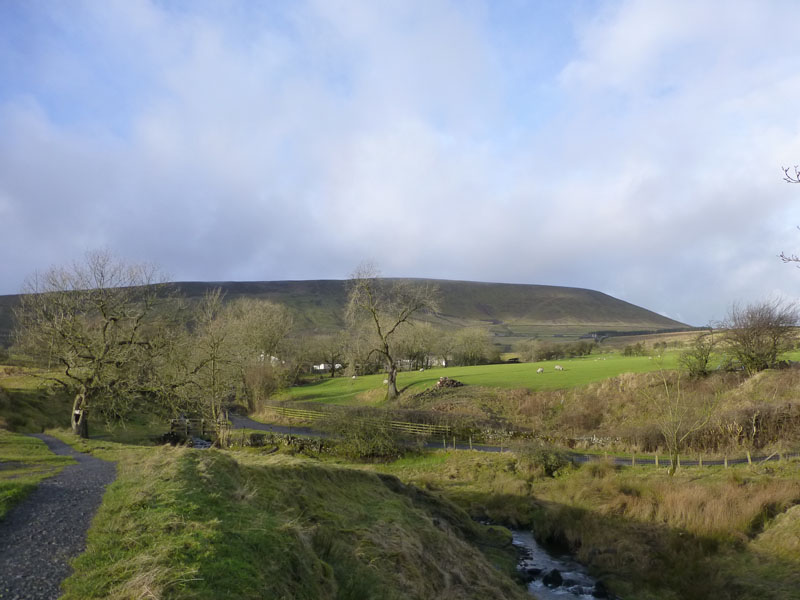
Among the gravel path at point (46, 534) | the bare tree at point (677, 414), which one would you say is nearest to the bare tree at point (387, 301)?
the bare tree at point (677, 414)

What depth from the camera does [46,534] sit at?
333 inches

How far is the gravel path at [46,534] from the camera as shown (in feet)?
21.6

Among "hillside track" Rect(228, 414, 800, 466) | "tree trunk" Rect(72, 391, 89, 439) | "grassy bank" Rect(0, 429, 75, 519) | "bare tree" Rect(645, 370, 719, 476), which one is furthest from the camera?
"tree trunk" Rect(72, 391, 89, 439)

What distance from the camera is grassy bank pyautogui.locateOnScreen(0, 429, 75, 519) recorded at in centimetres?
1042

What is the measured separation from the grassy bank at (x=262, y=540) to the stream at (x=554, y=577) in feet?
3.67

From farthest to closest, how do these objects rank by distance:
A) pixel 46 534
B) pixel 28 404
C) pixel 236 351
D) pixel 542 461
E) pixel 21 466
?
1. pixel 236 351
2. pixel 28 404
3. pixel 542 461
4. pixel 21 466
5. pixel 46 534

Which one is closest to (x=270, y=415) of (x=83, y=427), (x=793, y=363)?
(x=83, y=427)

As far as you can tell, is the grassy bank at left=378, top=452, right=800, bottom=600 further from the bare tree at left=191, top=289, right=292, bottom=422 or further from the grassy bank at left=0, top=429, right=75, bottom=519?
the grassy bank at left=0, top=429, right=75, bottom=519

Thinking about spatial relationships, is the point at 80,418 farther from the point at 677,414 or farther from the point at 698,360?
the point at 698,360

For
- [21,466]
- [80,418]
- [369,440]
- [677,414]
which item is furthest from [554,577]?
[80,418]

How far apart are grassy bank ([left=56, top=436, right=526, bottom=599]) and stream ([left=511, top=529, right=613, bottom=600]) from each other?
1.12 m

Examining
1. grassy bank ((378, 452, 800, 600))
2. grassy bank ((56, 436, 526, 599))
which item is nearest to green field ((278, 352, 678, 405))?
grassy bank ((378, 452, 800, 600))

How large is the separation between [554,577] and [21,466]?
58.8 ft

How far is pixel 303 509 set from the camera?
43.0ft
